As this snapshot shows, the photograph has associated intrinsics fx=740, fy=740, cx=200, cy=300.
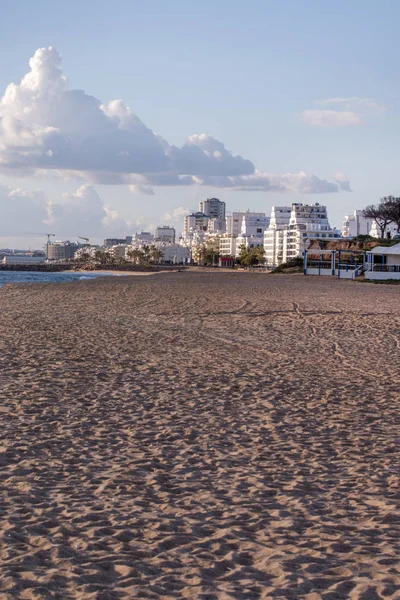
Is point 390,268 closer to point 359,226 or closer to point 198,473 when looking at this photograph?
point 198,473

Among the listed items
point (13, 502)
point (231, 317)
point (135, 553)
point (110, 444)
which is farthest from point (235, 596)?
point (231, 317)

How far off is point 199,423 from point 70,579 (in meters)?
4.22

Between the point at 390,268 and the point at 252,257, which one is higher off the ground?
the point at 252,257

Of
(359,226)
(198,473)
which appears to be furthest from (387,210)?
(198,473)

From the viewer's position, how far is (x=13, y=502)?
5742mm

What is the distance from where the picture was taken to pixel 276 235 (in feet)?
565

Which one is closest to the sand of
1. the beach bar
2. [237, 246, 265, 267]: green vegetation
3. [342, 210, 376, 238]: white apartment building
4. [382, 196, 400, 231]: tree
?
the beach bar

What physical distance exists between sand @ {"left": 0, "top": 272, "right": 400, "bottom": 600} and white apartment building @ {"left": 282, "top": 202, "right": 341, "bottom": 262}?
13594 cm

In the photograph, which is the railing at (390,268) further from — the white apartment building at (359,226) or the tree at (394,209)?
the white apartment building at (359,226)

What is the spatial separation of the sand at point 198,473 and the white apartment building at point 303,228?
136 metres

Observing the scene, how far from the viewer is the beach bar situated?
60375mm

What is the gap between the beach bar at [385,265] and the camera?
198 feet

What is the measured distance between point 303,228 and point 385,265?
97.6 m

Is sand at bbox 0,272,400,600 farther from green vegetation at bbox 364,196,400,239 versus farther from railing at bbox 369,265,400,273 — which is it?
green vegetation at bbox 364,196,400,239
